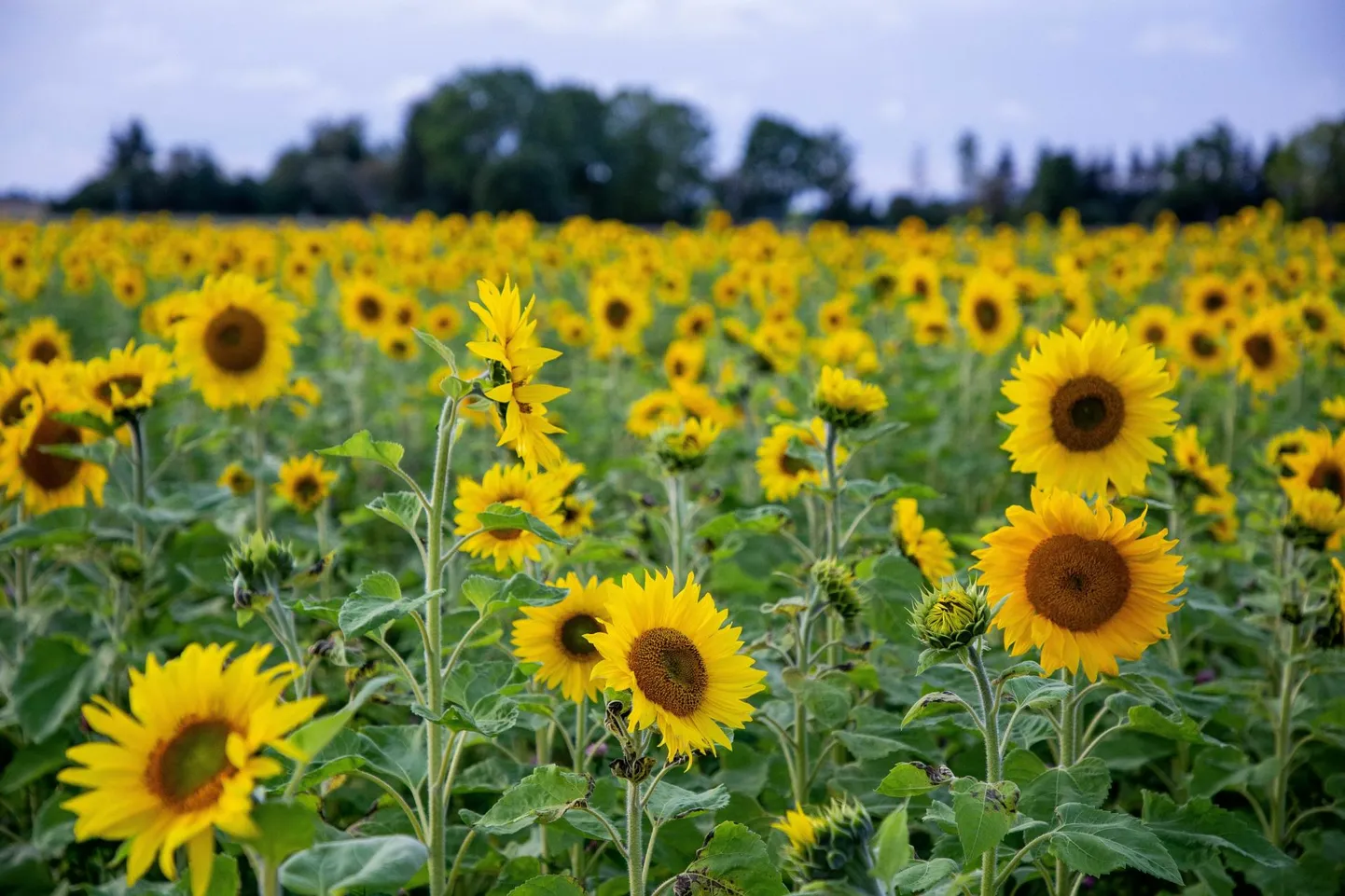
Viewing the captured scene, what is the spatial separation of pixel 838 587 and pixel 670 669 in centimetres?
64

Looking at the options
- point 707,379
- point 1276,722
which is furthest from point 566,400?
point 1276,722

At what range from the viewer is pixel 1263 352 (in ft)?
16.9

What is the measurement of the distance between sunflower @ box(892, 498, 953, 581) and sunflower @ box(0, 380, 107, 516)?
237cm

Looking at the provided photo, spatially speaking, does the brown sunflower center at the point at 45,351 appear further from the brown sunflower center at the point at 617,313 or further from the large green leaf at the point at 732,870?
the large green leaf at the point at 732,870

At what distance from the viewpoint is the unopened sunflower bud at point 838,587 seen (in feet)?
7.59

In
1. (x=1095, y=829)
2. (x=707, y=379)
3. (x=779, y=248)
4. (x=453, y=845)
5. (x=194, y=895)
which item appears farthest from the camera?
(x=779, y=248)

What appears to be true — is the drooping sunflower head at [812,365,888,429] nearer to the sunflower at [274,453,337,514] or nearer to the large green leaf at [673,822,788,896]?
the large green leaf at [673,822,788,896]

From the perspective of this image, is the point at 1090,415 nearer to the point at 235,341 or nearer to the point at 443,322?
the point at 235,341

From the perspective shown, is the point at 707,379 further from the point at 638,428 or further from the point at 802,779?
the point at 802,779

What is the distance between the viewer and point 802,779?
2.43 meters

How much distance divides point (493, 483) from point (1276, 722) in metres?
2.12

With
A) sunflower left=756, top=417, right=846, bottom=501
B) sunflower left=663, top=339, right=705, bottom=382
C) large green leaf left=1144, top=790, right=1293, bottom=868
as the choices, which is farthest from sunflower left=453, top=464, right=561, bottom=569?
sunflower left=663, top=339, right=705, bottom=382

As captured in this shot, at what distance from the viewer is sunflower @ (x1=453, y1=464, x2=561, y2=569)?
247 cm

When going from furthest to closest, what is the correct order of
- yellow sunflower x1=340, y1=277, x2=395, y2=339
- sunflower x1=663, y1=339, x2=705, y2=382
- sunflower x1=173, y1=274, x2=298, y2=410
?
yellow sunflower x1=340, y1=277, x2=395, y2=339
sunflower x1=663, y1=339, x2=705, y2=382
sunflower x1=173, y1=274, x2=298, y2=410
